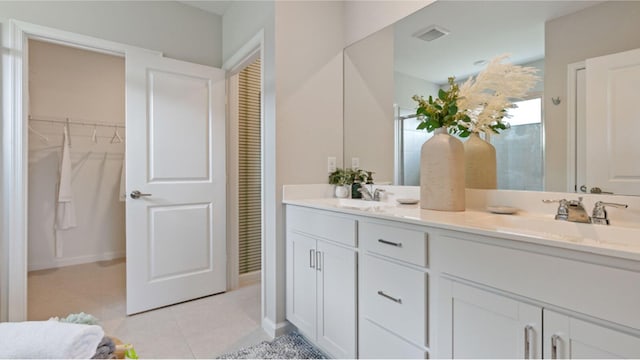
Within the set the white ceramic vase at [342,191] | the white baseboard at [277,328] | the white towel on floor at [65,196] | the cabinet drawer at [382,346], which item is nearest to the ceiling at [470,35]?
the white ceramic vase at [342,191]

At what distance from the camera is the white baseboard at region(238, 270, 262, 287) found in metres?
3.01

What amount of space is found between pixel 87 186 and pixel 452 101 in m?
4.17

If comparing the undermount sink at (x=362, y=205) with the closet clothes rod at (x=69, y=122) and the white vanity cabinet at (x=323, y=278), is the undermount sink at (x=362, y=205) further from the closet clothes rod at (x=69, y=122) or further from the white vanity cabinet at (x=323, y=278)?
the closet clothes rod at (x=69, y=122)

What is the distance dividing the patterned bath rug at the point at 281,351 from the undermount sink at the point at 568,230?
1240 millimetres

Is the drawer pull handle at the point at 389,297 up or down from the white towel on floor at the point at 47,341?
down

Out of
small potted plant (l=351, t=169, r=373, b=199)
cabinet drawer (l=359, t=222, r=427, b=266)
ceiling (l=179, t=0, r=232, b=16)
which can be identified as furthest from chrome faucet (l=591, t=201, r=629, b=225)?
ceiling (l=179, t=0, r=232, b=16)

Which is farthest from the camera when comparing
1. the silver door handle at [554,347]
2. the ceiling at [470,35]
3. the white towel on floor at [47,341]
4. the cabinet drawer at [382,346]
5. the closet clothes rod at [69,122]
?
the closet clothes rod at [69,122]

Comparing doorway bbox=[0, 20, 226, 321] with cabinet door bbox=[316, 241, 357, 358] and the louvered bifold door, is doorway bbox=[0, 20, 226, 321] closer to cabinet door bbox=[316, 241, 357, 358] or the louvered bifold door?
the louvered bifold door

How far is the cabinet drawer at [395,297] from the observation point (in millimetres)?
1168

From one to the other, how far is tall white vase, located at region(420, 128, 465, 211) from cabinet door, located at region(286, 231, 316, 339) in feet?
2.37

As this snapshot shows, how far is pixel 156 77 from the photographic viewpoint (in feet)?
7.88

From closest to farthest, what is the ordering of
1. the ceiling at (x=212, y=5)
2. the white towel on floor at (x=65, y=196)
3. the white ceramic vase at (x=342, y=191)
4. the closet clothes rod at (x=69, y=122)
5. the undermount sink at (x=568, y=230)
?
the undermount sink at (x=568, y=230) → the white ceramic vase at (x=342, y=191) → the ceiling at (x=212, y=5) → the white towel on floor at (x=65, y=196) → the closet clothes rod at (x=69, y=122)

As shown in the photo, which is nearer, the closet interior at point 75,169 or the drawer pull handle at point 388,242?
the drawer pull handle at point 388,242

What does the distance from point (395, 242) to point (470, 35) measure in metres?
1.17
